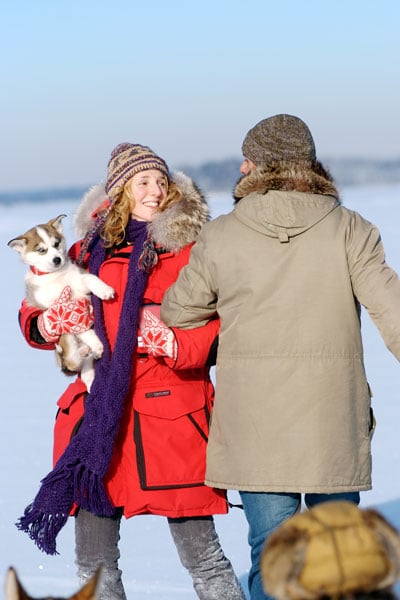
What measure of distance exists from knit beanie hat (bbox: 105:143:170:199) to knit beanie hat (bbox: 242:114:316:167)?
56 centimetres

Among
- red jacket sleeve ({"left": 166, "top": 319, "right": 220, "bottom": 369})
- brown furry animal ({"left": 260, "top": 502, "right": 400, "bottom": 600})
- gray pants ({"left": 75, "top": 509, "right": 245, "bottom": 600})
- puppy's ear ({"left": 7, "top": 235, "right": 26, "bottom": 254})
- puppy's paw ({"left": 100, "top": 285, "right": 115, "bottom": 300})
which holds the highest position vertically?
puppy's ear ({"left": 7, "top": 235, "right": 26, "bottom": 254})

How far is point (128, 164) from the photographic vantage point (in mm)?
3910

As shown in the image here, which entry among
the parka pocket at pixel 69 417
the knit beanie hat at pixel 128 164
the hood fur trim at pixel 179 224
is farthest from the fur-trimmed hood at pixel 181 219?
the parka pocket at pixel 69 417

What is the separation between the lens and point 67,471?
3.71 m

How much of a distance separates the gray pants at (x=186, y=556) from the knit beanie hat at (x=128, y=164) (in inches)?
47.3

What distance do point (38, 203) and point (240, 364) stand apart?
33784 millimetres

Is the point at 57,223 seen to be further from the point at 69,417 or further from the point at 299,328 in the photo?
the point at 299,328

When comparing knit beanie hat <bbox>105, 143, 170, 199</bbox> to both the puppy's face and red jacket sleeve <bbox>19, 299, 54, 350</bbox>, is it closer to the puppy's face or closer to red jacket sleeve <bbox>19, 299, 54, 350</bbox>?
the puppy's face

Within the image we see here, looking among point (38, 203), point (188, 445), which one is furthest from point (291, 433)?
point (38, 203)

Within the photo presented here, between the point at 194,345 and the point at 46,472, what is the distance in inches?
134

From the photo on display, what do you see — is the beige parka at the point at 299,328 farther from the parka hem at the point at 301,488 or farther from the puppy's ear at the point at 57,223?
the puppy's ear at the point at 57,223

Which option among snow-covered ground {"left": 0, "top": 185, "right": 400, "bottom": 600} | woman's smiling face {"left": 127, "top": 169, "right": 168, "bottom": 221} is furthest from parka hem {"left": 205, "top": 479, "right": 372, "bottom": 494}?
woman's smiling face {"left": 127, "top": 169, "right": 168, "bottom": 221}

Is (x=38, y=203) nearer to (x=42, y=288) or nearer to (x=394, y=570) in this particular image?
(x=42, y=288)

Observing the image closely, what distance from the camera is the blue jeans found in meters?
3.34
